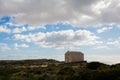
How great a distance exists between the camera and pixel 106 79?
4103 cm

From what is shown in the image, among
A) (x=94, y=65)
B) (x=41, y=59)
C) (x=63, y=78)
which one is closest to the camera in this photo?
(x=63, y=78)

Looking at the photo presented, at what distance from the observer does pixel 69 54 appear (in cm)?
10119

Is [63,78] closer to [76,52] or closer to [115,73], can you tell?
[115,73]

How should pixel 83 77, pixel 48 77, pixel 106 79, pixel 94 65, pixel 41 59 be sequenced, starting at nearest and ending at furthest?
pixel 106 79, pixel 83 77, pixel 48 77, pixel 94 65, pixel 41 59

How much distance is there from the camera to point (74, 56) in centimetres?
10038

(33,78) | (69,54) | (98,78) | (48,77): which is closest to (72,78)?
(98,78)

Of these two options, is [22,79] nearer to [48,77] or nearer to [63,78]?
[48,77]

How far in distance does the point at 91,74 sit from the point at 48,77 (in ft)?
41.7

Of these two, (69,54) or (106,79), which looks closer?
(106,79)

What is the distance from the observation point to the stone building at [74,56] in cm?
9988

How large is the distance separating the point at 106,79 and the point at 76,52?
60.7 metres

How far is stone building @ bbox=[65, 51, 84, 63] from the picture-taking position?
99.9 meters

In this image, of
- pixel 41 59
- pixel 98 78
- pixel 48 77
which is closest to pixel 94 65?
pixel 48 77

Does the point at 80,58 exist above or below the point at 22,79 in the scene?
above
